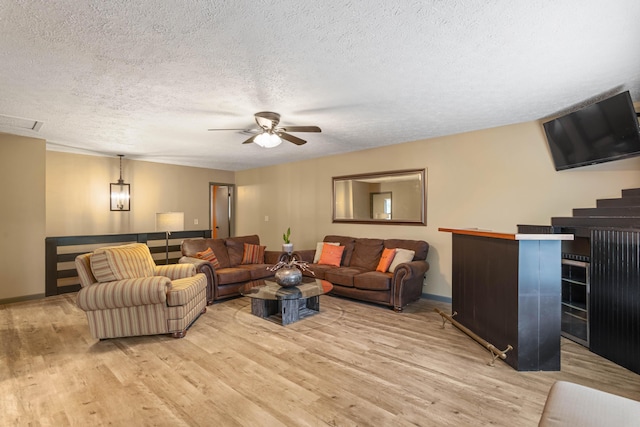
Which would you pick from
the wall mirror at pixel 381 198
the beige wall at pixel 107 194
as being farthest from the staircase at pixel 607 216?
the beige wall at pixel 107 194

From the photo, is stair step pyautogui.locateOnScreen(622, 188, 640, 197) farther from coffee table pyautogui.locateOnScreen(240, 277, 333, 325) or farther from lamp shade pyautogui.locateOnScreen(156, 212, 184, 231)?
lamp shade pyautogui.locateOnScreen(156, 212, 184, 231)

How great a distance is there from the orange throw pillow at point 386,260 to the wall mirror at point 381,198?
2.19 feet

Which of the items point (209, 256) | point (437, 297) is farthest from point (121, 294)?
point (437, 297)

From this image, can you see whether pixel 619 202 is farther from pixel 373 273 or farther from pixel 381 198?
pixel 381 198

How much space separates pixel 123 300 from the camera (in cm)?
308

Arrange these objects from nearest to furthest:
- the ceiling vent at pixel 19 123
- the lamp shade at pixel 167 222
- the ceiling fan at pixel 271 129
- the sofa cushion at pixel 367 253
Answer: the ceiling fan at pixel 271 129 → the ceiling vent at pixel 19 123 → the sofa cushion at pixel 367 253 → the lamp shade at pixel 167 222

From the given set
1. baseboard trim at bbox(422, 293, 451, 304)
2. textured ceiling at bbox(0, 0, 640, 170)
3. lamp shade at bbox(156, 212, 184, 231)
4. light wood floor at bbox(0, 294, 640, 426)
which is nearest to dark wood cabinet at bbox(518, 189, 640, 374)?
light wood floor at bbox(0, 294, 640, 426)

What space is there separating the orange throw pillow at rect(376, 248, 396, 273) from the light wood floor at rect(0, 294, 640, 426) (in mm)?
1090

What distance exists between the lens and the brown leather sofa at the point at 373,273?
13.4 ft

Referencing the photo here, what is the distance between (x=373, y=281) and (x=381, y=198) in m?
1.73

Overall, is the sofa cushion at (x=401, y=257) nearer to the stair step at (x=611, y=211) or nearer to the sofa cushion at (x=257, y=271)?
the stair step at (x=611, y=211)

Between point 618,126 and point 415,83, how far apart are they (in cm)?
191

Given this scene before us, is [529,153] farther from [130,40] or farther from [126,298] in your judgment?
[126,298]

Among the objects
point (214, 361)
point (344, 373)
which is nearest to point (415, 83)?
point (344, 373)
